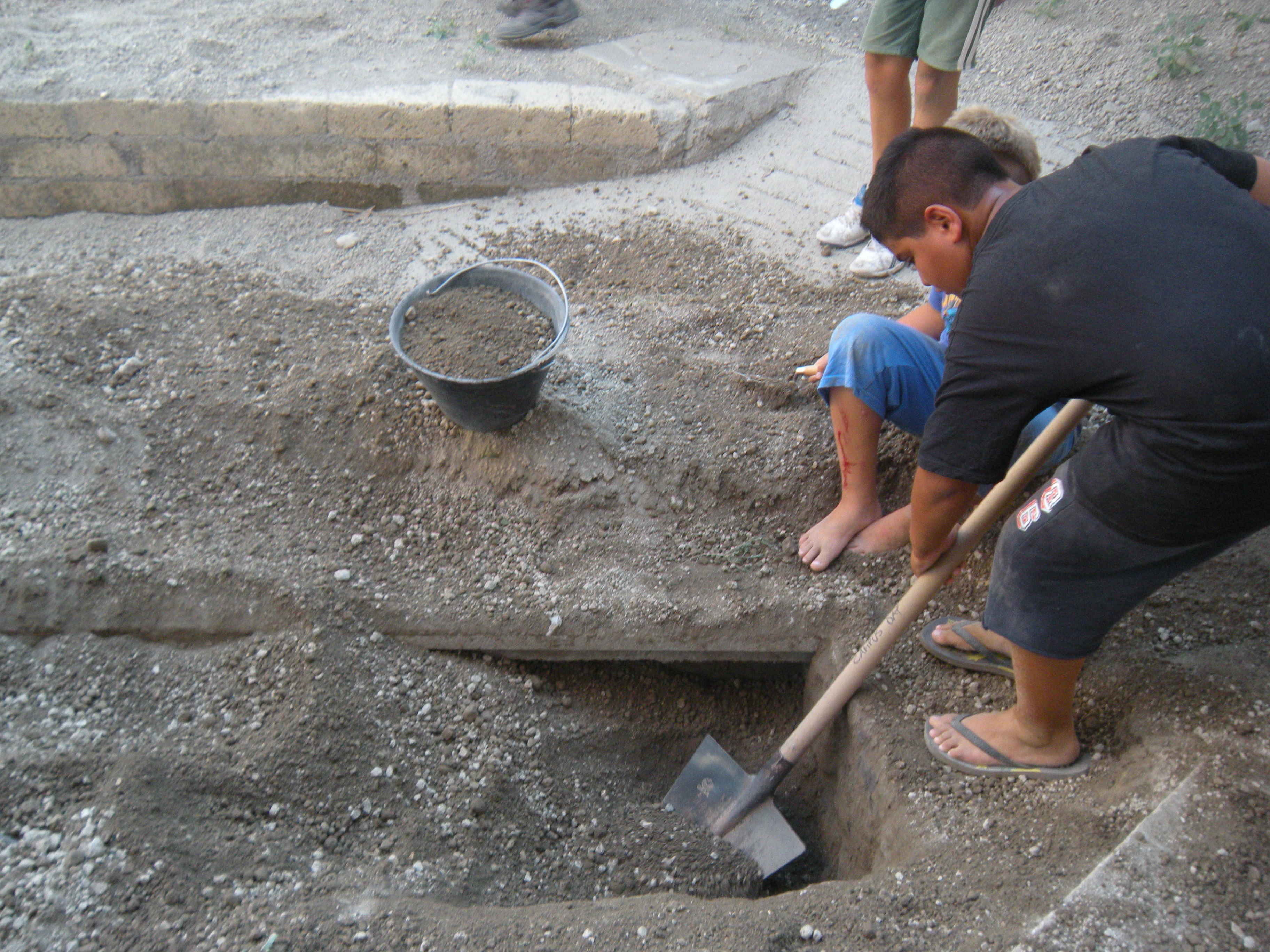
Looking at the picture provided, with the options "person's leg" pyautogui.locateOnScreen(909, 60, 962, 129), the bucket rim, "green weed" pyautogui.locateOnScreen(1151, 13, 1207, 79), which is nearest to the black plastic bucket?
the bucket rim

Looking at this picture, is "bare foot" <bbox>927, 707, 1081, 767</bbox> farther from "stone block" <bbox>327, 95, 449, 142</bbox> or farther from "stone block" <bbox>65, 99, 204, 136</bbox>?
"stone block" <bbox>65, 99, 204, 136</bbox>

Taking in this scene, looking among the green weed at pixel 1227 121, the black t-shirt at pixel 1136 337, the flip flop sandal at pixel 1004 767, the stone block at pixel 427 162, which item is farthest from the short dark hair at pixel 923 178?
the green weed at pixel 1227 121

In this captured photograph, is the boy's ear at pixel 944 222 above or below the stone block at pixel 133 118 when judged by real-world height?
above

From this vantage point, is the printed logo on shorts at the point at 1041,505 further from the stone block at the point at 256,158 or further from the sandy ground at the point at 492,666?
the stone block at the point at 256,158

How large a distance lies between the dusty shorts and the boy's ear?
1.76 ft

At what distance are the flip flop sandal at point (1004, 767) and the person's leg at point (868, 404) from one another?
0.67 meters

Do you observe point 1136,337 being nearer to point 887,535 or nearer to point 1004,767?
point 1004,767

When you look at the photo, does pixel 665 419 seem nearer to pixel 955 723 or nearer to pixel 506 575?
pixel 506 575

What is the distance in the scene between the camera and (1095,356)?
4.67 ft

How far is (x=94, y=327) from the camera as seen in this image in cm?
315

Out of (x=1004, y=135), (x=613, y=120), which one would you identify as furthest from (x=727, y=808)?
(x=613, y=120)

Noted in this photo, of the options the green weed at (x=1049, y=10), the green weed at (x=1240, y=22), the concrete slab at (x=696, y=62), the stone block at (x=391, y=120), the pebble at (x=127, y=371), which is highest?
the green weed at (x=1240, y=22)

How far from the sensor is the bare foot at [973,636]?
2295mm

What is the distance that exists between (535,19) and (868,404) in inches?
141
